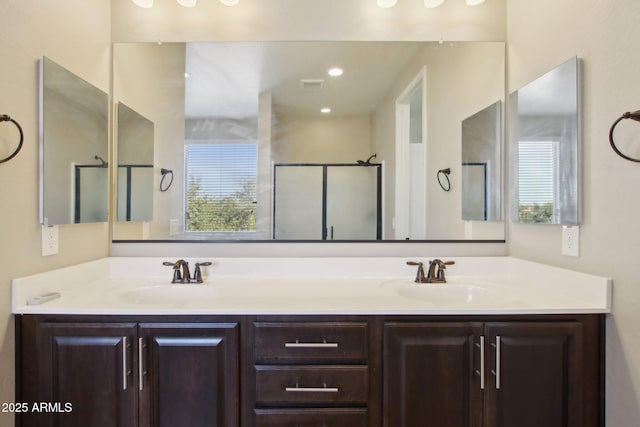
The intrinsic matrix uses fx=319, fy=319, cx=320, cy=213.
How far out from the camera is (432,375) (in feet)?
3.73

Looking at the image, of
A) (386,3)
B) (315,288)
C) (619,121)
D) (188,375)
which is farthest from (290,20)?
(188,375)

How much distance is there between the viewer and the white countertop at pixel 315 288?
115 cm

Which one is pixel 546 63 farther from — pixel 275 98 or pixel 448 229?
pixel 275 98

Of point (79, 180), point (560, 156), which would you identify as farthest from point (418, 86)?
point (79, 180)

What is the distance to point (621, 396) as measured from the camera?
1.09 metres

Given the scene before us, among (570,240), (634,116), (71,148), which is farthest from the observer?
(71,148)

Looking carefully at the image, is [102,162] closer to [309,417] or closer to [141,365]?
[141,365]

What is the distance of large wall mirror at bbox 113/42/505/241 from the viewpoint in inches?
66.9

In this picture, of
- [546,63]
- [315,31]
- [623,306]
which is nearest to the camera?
[623,306]

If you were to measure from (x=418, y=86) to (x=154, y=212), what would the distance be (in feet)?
5.16

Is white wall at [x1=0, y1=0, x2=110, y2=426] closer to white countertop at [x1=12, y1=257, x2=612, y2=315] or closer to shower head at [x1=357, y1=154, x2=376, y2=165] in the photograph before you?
white countertop at [x1=12, y1=257, x2=612, y2=315]

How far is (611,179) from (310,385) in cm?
128

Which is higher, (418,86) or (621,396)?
(418,86)

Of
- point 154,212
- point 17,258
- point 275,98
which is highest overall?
point 275,98
